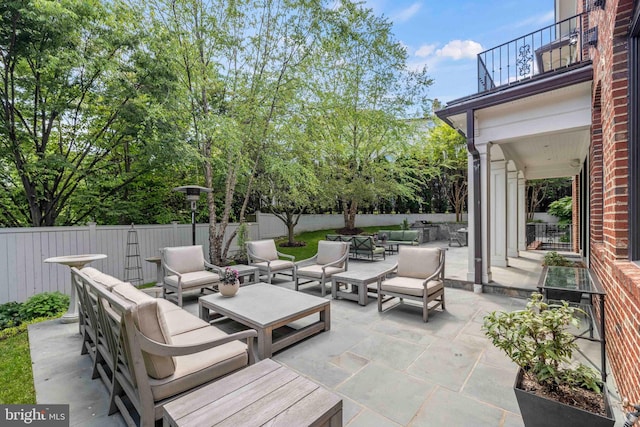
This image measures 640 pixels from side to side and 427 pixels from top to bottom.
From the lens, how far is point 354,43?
1082 cm

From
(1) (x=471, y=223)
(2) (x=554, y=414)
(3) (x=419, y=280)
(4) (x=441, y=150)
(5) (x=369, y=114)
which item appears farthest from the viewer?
(4) (x=441, y=150)

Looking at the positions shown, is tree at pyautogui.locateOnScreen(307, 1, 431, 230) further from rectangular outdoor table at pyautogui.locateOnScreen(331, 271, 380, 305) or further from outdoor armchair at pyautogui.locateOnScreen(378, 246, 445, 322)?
outdoor armchair at pyautogui.locateOnScreen(378, 246, 445, 322)

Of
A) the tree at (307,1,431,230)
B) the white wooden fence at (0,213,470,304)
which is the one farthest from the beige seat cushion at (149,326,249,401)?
the tree at (307,1,431,230)

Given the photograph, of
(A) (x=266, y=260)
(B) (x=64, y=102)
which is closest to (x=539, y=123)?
(A) (x=266, y=260)

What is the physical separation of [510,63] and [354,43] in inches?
265

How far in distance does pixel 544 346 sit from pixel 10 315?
24.2ft

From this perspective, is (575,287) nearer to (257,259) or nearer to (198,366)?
(198,366)

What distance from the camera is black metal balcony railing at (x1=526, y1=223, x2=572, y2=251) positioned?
38.6 feet

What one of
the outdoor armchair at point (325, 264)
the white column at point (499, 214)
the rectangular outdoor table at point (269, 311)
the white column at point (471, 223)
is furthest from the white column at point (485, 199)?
the rectangular outdoor table at point (269, 311)

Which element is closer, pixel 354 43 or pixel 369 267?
pixel 369 267

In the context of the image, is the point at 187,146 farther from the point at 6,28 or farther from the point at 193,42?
the point at 6,28

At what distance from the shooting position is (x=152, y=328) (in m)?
1.90

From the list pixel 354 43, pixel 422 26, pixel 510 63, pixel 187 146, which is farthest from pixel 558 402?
pixel 354 43

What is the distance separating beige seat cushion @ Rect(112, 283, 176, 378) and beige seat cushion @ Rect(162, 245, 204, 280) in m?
3.80
